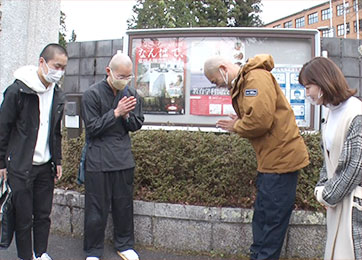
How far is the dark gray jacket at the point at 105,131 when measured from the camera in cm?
313

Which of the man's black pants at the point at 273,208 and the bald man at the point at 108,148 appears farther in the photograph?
the bald man at the point at 108,148

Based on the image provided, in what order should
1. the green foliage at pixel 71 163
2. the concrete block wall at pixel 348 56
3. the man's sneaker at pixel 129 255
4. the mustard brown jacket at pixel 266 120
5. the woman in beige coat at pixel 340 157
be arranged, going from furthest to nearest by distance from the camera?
the concrete block wall at pixel 348 56, the green foliage at pixel 71 163, the man's sneaker at pixel 129 255, the mustard brown jacket at pixel 266 120, the woman in beige coat at pixel 340 157

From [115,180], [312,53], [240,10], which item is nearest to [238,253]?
[115,180]

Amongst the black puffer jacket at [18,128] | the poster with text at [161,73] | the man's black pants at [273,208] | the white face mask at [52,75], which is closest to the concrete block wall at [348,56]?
the poster with text at [161,73]

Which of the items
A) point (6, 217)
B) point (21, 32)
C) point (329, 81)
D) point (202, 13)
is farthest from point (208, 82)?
point (202, 13)

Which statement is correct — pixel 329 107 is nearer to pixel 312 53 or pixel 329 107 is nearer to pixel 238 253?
pixel 238 253

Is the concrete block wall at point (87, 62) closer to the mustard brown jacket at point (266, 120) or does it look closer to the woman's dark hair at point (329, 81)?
the mustard brown jacket at point (266, 120)

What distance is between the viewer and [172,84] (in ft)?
16.3

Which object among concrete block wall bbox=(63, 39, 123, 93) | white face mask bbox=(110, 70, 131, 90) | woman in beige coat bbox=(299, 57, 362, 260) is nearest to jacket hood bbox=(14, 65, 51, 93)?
white face mask bbox=(110, 70, 131, 90)

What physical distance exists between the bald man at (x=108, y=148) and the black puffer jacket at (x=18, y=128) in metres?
0.47

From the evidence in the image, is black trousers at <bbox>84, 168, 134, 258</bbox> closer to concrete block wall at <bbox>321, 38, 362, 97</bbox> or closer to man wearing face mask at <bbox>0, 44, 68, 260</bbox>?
man wearing face mask at <bbox>0, 44, 68, 260</bbox>

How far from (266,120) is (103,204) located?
178cm

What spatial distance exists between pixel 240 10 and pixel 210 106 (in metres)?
22.7

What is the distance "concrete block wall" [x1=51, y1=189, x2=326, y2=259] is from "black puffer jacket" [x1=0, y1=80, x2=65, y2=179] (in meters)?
1.29
